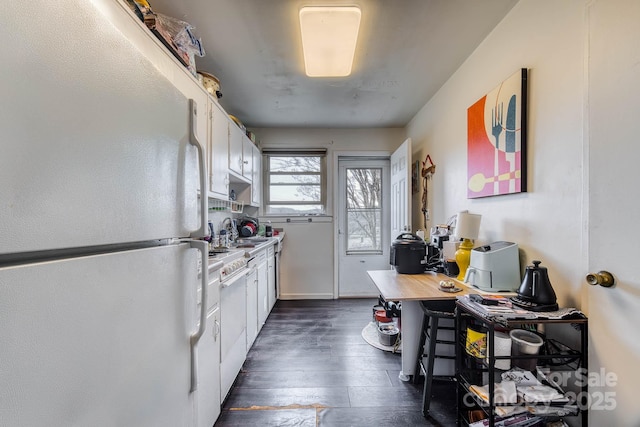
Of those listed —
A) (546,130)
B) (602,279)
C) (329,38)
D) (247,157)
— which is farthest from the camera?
(247,157)

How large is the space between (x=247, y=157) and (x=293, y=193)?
3.50 ft

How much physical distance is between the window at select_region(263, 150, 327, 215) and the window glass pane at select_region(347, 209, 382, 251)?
533mm

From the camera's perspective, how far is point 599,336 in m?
1.08

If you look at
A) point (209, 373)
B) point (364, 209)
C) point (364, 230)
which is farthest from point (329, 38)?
point (364, 230)

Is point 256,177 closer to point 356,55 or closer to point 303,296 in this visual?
point 303,296

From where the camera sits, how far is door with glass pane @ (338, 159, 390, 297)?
4012mm

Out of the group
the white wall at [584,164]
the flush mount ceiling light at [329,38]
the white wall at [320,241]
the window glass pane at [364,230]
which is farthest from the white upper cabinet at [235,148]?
the white wall at [584,164]

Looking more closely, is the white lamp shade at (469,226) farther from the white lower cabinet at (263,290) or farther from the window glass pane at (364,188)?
the window glass pane at (364,188)

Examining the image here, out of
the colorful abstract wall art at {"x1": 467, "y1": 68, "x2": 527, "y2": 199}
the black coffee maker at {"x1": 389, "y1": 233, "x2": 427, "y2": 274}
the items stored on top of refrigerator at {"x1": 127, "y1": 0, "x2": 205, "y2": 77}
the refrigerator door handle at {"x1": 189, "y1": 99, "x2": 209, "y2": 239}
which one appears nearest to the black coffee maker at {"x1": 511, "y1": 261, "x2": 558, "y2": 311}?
the colorful abstract wall art at {"x1": 467, "y1": 68, "x2": 527, "y2": 199}

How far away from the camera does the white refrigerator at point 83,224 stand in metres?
0.39

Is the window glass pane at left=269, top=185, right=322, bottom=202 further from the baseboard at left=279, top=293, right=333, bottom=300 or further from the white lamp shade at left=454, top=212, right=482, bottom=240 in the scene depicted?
the white lamp shade at left=454, top=212, right=482, bottom=240

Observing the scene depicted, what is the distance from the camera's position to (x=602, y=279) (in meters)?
1.04

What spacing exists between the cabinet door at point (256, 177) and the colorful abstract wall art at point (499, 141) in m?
2.36

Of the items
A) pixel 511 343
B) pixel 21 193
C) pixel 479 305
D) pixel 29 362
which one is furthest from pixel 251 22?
pixel 511 343
